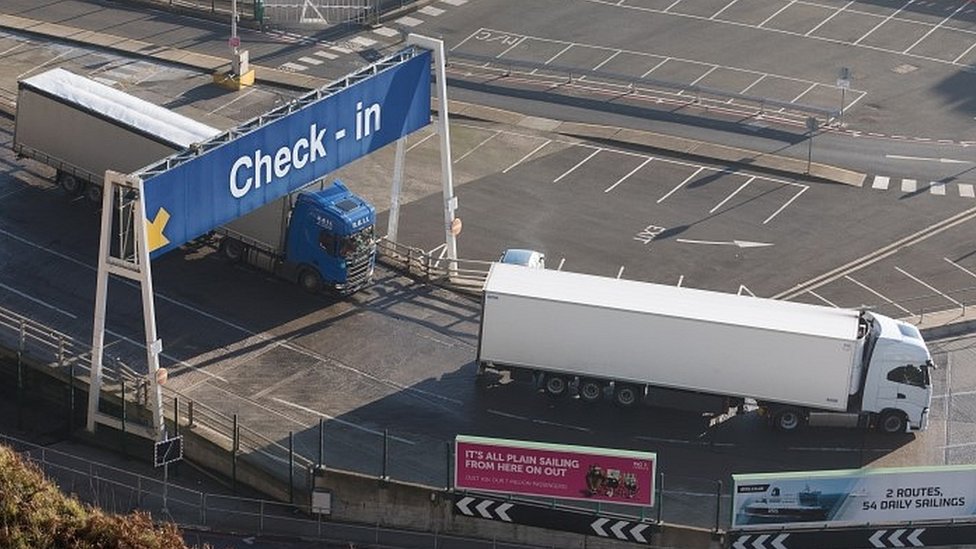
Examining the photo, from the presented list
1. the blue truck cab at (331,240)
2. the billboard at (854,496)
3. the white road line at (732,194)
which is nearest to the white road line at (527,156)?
the white road line at (732,194)

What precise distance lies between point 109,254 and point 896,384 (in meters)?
24.3

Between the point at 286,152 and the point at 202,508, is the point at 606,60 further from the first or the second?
the point at 202,508

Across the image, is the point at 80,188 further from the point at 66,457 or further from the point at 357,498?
the point at 357,498

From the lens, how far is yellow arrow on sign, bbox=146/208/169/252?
57.8 metres

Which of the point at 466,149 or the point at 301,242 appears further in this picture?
the point at 466,149

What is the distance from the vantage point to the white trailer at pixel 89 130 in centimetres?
7044

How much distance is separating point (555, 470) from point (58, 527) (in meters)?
19.3

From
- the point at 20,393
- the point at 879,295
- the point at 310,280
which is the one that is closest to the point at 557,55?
the point at 879,295

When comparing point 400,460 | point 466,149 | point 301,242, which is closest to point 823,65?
point 466,149

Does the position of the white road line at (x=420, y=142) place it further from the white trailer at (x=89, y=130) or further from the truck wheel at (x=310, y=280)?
the truck wheel at (x=310, y=280)

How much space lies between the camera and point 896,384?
5969 cm

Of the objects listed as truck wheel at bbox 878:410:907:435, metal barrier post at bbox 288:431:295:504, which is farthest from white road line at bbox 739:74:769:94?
metal barrier post at bbox 288:431:295:504

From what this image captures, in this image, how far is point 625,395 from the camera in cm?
6072

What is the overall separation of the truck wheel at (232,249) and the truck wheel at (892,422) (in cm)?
2340
